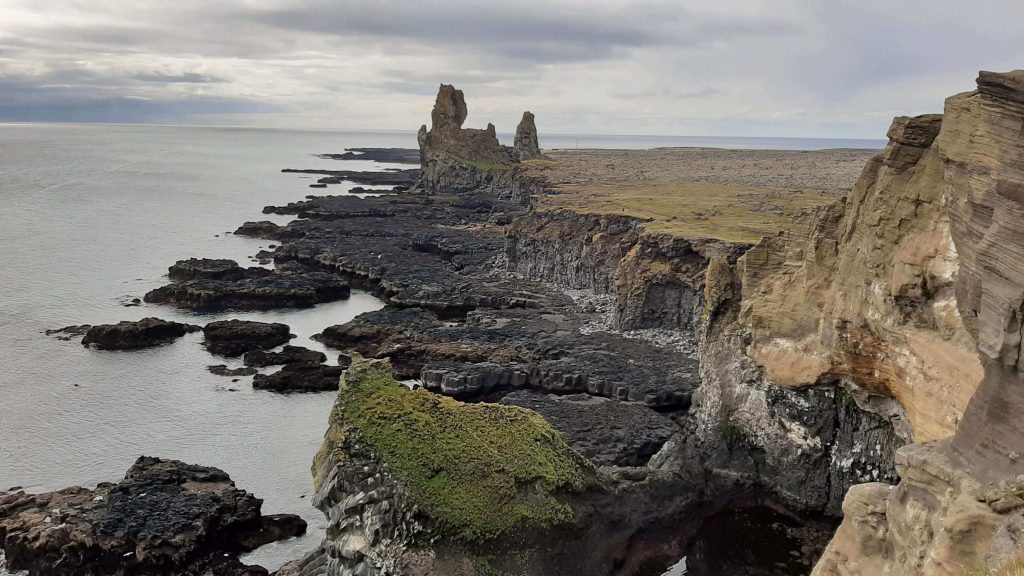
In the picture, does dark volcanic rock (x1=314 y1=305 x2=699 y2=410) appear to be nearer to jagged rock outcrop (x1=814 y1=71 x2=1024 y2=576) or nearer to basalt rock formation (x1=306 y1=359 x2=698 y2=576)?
basalt rock formation (x1=306 y1=359 x2=698 y2=576)

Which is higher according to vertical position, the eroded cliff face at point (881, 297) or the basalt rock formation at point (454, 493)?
the eroded cliff face at point (881, 297)

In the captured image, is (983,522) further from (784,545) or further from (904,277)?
(784,545)

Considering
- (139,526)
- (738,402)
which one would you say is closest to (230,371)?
(139,526)

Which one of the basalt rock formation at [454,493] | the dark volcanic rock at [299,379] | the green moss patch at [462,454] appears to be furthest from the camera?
the dark volcanic rock at [299,379]

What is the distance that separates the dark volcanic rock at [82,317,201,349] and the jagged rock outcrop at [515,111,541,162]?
439 ft

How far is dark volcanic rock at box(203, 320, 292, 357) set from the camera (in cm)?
5994

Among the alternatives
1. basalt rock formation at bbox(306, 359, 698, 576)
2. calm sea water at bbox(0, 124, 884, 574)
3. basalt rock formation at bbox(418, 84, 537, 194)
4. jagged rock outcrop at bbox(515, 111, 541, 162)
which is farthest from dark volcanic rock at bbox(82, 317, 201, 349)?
jagged rock outcrop at bbox(515, 111, 541, 162)

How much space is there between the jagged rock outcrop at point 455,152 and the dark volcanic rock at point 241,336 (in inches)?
3838

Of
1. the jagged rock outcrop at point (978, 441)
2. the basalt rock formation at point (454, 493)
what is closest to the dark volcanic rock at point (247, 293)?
the basalt rock formation at point (454, 493)

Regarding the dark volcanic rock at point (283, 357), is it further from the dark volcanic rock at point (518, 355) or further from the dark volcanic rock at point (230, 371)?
the dark volcanic rock at point (518, 355)

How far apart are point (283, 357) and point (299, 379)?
18.2 feet

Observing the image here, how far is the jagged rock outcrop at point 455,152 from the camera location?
159 meters

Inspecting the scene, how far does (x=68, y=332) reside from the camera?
63.3 meters

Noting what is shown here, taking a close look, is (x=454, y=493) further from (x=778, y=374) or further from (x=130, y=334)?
(x=130, y=334)
